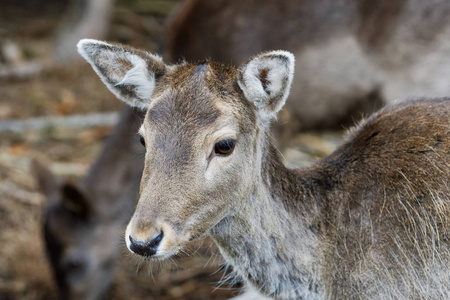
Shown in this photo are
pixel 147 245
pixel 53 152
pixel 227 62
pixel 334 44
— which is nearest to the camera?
pixel 147 245

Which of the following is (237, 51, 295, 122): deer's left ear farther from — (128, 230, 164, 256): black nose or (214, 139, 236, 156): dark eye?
(128, 230, 164, 256): black nose

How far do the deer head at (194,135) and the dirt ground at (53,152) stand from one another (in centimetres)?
84

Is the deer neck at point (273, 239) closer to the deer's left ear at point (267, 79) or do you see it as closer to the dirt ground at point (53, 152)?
the deer's left ear at point (267, 79)

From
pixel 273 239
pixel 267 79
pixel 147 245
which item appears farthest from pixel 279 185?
pixel 147 245

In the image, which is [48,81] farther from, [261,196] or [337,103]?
[261,196]

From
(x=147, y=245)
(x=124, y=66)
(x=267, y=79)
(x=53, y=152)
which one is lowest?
(x=147, y=245)

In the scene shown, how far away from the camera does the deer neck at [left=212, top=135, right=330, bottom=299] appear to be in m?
3.47

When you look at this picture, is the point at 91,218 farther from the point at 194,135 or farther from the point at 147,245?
the point at 147,245

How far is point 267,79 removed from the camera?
11.0 feet

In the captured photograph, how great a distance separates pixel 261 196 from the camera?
3.50m

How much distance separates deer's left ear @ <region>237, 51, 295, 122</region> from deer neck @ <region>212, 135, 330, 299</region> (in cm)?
33

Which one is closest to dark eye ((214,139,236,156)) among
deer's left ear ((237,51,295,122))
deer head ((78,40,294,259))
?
deer head ((78,40,294,259))

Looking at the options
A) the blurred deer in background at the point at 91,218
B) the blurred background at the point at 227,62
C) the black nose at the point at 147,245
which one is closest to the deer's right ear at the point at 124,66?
the black nose at the point at 147,245

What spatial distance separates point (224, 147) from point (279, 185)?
0.56 metres
